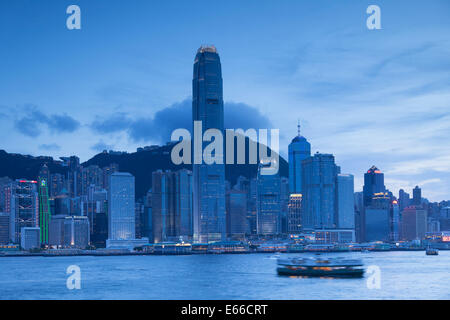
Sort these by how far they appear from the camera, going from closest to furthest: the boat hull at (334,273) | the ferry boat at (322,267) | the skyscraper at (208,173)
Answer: the boat hull at (334,273) → the ferry boat at (322,267) → the skyscraper at (208,173)

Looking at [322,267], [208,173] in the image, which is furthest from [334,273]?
[208,173]

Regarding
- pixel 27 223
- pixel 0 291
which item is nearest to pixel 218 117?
pixel 27 223

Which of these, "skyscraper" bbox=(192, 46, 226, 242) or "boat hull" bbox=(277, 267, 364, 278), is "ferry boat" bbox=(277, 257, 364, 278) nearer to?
"boat hull" bbox=(277, 267, 364, 278)

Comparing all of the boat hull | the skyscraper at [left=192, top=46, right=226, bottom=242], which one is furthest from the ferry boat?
the skyscraper at [left=192, top=46, right=226, bottom=242]

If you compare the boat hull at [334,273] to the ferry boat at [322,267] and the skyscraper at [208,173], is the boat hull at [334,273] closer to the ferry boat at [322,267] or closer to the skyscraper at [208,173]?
the ferry boat at [322,267]

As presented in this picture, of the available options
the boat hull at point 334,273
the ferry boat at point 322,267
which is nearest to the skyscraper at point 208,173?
the ferry boat at point 322,267

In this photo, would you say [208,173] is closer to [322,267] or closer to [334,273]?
[322,267]
